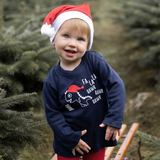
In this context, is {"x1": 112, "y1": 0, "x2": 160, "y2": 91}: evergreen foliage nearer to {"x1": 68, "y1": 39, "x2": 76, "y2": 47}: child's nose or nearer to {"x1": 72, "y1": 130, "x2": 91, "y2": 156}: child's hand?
{"x1": 72, "y1": 130, "x2": 91, "y2": 156}: child's hand

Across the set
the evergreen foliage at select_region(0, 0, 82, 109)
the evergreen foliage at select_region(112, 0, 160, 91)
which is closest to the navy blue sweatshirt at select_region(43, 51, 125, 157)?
the evergreen foliage at select_region(0, 0, 82, 109)

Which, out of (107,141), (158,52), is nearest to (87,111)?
(107,141)

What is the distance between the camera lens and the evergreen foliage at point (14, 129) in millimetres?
1707

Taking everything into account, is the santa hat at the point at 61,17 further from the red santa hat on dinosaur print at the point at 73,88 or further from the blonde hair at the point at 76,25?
the red santa hat on dinosaur print at the point at 73,88

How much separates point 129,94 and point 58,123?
135 inches

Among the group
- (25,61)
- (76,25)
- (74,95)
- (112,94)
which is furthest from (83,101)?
(25,61)

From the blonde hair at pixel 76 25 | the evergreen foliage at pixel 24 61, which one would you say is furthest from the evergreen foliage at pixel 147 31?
the blonde hair at pixel 76 25

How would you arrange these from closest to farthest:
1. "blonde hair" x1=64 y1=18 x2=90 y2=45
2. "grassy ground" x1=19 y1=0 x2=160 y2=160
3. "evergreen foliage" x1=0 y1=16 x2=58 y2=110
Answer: "blonde hair" x1=64 y1=18 x2=90 y2=45 < "evergreen foliage" x1=0 y1=16 x2=58 y2=110 < "grassy ground" x1=19 y1=0 x2=160 y2=160

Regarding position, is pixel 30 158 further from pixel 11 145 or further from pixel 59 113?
pixel 59 113

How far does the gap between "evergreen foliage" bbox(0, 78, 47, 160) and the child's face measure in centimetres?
43

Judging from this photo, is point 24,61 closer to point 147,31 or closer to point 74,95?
point 74,95

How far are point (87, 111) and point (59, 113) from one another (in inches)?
7.9

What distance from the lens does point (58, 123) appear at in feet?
4.94

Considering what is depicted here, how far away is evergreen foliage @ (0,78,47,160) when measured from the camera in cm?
171
